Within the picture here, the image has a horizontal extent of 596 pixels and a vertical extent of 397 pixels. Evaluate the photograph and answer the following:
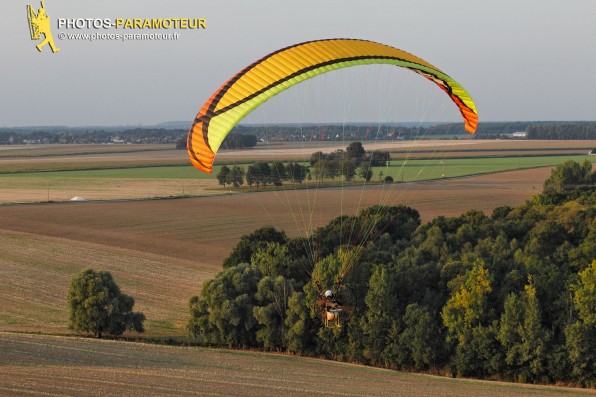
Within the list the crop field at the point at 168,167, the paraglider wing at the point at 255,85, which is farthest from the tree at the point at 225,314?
the crop field at the point at 168,167

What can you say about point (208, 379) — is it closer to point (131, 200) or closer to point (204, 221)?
point (204, 221)

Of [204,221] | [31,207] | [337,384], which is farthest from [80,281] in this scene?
[31,207]

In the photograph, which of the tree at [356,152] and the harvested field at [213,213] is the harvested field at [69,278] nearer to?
the harvested field at [213,213]

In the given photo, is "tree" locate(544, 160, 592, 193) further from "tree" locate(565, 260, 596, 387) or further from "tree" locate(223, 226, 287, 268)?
"tree" locate(565, 260, 596, 387)

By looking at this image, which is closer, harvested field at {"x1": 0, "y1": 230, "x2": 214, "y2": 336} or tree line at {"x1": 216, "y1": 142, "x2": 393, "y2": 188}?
harvested field at {"x1": 0, "y1": 230, "x2": 214, "y2": 336}

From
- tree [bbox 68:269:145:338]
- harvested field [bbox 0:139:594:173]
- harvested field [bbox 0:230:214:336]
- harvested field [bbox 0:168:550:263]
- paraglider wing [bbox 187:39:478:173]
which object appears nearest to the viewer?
paraglider wing [bbox 187:39:478:173]

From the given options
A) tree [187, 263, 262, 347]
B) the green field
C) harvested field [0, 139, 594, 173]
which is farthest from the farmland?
harvested field [0, 139, 594, 173]

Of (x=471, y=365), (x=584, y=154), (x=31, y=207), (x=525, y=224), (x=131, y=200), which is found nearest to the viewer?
(x=471, y=365)

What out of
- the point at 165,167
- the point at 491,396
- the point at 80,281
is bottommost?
the point at 491,396
